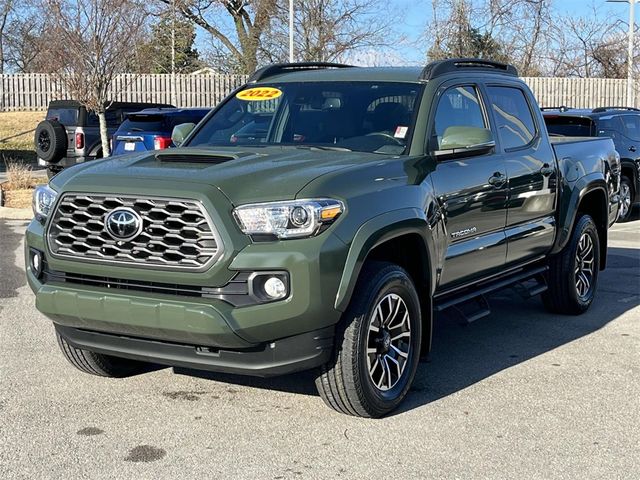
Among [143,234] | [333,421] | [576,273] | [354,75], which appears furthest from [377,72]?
[576,273]

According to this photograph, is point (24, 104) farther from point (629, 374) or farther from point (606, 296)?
point (629, 374)

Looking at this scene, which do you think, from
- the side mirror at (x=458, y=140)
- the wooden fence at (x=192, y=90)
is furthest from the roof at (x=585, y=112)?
the wooden fence at (x=192, y=90)

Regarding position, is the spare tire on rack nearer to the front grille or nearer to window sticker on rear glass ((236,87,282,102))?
window sticker on rear glass ((236,87,282,102))

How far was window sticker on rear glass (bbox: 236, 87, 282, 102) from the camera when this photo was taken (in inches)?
245

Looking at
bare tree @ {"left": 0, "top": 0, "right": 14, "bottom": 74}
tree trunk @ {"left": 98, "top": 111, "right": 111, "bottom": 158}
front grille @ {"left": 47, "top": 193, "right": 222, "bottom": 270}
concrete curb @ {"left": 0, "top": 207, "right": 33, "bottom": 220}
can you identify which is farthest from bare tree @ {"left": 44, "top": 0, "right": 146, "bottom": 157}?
bare tree @ {"left": 0, "top": 0, "right": 14, "bottom": 74}

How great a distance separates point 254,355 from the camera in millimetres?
4383

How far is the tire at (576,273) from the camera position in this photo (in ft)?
23.8

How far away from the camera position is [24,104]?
32.5 m

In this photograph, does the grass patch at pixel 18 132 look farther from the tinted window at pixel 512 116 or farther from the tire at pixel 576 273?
the tinted window at pixel 512 116

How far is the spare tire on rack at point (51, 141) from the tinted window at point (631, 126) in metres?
10.6

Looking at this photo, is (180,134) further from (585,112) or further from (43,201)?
(585,112)

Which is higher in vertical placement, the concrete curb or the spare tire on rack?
the spare tire on rack

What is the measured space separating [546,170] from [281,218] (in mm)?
3138

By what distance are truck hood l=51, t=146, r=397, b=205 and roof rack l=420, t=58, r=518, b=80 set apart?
0.89 metres
